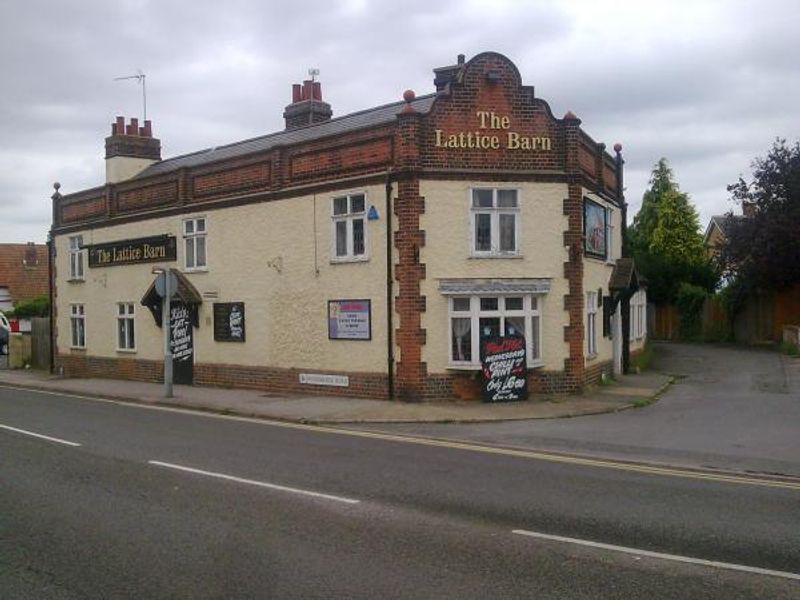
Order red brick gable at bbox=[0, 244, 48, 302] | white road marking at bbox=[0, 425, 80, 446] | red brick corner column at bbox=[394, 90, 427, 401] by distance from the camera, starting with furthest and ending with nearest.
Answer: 1. red brick gable at bbox=[0, 244, 48, 302]
2. red brick corner column at bbox=[394, 90, 427, 401]
3. white road marking at bbox=[0, 425, 80, 446]

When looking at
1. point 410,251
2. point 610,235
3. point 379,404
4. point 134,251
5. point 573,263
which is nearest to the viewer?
point 379,404

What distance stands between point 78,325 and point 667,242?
41.2m

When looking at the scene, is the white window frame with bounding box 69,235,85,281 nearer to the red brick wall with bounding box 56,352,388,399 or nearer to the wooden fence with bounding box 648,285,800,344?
the red brick wall with bounding box 56,352,388,399

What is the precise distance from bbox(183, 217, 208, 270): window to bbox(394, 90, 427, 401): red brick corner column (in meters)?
7.06

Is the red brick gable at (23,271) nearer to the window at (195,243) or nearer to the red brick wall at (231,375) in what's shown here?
the red brick wall at (231,375)

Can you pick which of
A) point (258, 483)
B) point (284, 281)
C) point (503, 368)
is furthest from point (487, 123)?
point (258, 483)

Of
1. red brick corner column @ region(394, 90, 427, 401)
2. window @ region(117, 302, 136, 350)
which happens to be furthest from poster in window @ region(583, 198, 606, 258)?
window @ region(117, 302, 136, 350)

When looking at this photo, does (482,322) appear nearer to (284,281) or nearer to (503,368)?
(503,368)

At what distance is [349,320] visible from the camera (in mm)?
18484

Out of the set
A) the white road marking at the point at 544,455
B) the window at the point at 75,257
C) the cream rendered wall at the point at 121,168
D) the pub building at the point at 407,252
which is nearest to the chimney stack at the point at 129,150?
the cream rendered wall at the point at 121,168

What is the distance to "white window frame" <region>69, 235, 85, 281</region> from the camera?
27344 mm

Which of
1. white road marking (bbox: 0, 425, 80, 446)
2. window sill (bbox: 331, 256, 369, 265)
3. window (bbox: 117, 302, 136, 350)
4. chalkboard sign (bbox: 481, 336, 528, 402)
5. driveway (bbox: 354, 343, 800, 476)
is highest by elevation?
window sill (bbox: 331, 256, 369, 265)

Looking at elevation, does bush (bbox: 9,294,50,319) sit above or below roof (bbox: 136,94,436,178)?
below

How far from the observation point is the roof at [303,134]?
20156 millimetres
